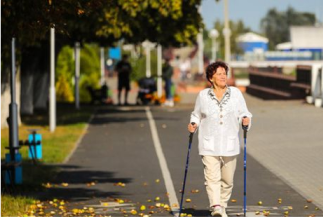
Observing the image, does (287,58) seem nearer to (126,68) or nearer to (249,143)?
(126,68)

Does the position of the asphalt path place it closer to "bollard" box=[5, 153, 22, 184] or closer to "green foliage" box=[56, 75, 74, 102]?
"bollard" box=[5, 153, 22, 184]

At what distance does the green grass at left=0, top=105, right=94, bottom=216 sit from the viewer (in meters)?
14.3

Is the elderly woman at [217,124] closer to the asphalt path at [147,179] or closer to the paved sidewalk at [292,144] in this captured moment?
the asphalt path at [147,179]

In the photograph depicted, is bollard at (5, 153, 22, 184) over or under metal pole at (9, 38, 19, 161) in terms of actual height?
under

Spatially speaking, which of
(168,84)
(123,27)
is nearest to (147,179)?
(123,27)

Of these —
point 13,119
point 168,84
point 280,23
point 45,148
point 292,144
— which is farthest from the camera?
point 280,23

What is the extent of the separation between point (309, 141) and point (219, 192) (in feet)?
38.8

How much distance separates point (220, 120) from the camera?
12.0m

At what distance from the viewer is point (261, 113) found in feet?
111

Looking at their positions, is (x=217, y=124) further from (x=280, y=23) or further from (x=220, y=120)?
(x=280, y=23)

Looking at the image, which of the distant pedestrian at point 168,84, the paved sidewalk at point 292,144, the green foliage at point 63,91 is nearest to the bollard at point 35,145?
the paved sidewalk at point 292,144

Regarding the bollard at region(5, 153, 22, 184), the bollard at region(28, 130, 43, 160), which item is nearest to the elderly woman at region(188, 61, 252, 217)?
the bollard at region(5, 153, 22, 184)

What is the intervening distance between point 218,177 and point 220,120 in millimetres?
624

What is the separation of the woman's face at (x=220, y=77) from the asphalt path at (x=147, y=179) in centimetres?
177
